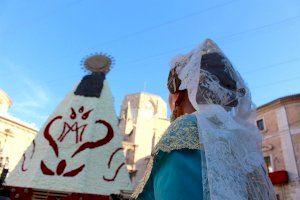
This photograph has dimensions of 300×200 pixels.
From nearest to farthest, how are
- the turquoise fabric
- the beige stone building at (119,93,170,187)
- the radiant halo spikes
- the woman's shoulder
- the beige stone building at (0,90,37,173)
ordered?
the turquoise fabric
the woman's shoulder
the radiant halo spikes
the beige stone building at (0,90,37,173)
the beige stone building at (119,93,170,187)

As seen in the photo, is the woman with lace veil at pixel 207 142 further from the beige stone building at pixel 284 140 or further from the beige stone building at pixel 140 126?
the beige stone building at pixel 140 126

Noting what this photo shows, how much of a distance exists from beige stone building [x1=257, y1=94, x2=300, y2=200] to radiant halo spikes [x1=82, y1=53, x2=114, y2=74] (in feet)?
32.0

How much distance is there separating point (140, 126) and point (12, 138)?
17.6 meters

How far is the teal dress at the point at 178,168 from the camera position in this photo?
4.02 feet

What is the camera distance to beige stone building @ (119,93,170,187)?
31.2m

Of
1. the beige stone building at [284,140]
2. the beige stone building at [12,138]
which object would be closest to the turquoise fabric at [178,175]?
the beige stone building at [284,140]

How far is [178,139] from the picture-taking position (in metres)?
1.37

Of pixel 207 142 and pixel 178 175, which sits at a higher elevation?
pixel 207 142

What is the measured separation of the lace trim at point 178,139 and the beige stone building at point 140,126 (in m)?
26.8

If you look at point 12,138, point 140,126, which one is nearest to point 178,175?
point 12,138

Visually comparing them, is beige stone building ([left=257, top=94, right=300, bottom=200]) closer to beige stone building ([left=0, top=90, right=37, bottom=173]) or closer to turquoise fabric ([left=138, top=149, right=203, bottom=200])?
beige stone building ([left=0, top=90, right=37, bottom=173])

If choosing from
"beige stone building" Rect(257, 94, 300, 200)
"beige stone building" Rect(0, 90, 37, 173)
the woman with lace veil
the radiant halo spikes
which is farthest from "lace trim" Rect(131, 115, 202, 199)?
"beige stone building" Rect(0, 90, 37, 173)

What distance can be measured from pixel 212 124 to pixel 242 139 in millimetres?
197

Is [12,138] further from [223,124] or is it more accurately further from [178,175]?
[178,175]
